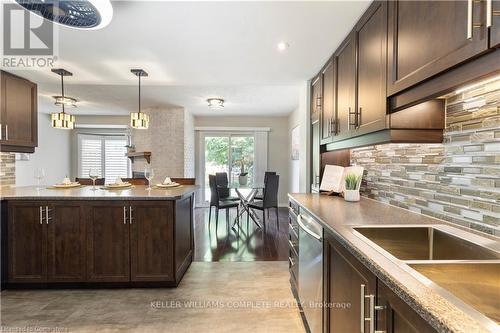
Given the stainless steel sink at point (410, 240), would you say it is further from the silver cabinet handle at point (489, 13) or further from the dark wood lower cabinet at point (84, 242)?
the dark wood lower cabinet at point (84, 242)

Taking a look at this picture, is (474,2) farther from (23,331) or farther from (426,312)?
(23,331)

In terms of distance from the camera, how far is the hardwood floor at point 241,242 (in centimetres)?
347

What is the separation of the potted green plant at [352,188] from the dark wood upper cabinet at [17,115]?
11.6 feet

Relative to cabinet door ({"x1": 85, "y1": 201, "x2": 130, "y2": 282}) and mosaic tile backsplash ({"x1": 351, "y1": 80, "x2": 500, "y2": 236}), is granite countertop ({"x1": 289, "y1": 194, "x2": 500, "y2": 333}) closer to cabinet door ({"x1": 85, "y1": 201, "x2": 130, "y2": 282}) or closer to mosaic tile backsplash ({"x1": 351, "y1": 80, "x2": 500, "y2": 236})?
mosaic tile backsplash ({"x1": 351, "y1": 80, "x2": 500, "y2": 236})

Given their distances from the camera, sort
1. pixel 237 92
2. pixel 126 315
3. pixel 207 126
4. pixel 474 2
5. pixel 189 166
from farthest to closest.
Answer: pixel 207 126 < pixel 189 166 < pixel 237 92 < pixel 126 315 < pixel 474 2

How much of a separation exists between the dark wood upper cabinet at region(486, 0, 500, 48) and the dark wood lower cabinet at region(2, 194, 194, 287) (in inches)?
96.6

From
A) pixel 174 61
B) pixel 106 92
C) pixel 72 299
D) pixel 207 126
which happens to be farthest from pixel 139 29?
pixel 207 126

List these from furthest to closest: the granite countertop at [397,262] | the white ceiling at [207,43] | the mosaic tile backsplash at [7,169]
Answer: the mosaic tile backsplash at [7,169] → the white ceiling at [207,43] → the granite countertop at [397,262]

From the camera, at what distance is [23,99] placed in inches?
123

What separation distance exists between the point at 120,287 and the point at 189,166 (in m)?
3.97

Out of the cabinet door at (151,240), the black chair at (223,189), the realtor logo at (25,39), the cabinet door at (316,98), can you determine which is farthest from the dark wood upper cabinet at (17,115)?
the cabinet door at (316,98)

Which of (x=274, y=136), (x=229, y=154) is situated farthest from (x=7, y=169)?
(x=274, y=136)

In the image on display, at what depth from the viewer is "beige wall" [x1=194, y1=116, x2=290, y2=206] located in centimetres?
702

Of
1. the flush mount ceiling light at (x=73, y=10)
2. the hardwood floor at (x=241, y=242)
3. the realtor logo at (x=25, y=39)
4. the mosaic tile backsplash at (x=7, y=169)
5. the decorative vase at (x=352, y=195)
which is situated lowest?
the hardwood floor at (x=241, y=242)
